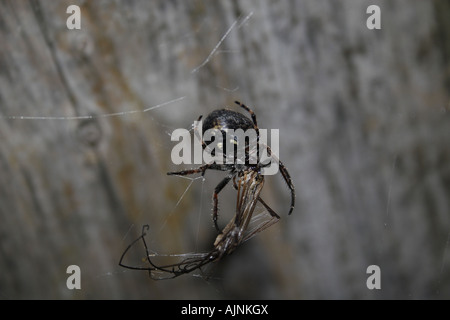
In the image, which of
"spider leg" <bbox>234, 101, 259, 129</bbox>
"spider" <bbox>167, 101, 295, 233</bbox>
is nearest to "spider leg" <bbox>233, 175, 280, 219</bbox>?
"spider" <bbox>167, 101, 295, 233</bbox>

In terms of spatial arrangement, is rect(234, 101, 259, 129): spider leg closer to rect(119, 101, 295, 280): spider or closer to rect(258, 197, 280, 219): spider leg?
rect(119, 101, 295, 280): spider

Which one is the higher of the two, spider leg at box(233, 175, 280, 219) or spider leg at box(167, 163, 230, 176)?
spider leg at box(167, 163, 230, 176)

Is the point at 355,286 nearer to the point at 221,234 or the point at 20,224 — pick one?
the point at 221,234

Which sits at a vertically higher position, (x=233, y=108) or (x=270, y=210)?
(x=233, y=108)

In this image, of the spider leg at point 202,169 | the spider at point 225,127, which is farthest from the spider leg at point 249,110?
the spider leg at point 202,169

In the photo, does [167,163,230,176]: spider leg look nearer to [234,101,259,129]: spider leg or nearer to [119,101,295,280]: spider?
[119,101,295,280]: spider

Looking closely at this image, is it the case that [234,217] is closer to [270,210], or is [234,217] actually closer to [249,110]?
[270,210]

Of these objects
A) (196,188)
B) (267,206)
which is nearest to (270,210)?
(267,206)

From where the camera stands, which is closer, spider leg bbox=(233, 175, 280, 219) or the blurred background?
the blurred background

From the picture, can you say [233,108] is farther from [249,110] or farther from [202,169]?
[202,169]
